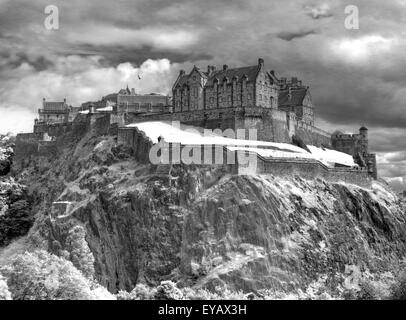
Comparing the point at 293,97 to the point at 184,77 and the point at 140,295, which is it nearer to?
the point at 184,77

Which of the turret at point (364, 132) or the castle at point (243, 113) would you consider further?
the turret at point (364, 132)

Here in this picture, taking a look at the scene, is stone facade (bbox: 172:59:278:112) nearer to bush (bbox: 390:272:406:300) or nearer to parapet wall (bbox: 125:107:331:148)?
parapet wall (bbox: 125:107:331:148)

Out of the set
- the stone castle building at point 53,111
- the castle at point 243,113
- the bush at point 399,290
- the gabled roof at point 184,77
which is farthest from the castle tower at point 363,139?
the stone castle building at point 53,111

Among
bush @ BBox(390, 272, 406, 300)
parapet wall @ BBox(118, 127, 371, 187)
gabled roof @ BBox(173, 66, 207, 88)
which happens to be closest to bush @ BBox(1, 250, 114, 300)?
parapet wall @ BBox(118, 127, 371, 187)

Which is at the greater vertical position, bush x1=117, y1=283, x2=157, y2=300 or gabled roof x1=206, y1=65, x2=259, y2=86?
gabled roof x1=206, y1=65, x2=259, y2=86

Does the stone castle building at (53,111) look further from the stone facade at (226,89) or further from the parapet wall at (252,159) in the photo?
the parapet wall at (252,159)
